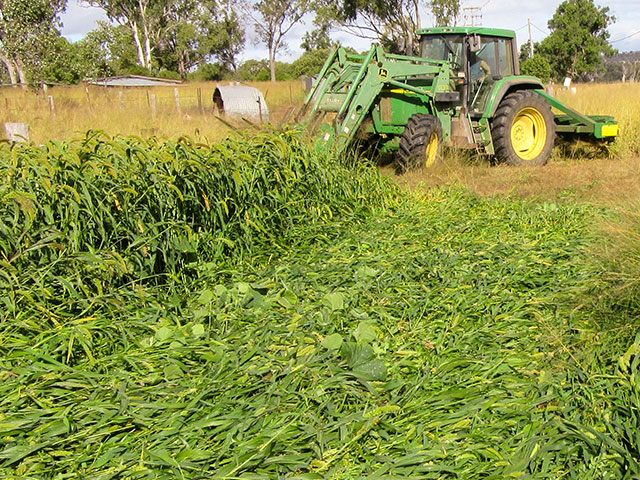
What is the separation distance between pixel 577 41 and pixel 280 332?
155ft

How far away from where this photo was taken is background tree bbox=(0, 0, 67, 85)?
3575 centimetres

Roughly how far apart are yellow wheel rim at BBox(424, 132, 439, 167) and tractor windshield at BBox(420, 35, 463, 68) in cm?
135

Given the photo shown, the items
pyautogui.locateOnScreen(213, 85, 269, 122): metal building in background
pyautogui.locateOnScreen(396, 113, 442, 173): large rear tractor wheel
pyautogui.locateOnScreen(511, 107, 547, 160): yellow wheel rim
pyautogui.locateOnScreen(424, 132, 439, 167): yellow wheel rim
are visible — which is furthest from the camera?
pyautogui.locateOnScreen(213, 85, 269, 122): metal building in background

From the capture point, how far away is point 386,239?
4.46 metres

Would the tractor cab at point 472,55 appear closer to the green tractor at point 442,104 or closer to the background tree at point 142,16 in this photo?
the green tractor at point 442,104

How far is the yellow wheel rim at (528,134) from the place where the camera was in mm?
9242

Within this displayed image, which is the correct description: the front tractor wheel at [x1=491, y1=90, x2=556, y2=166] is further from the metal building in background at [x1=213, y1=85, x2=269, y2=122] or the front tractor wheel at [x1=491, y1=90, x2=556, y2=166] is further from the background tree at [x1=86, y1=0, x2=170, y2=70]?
the background tree at [x1=86, y1=0, x2=170, y2=70]

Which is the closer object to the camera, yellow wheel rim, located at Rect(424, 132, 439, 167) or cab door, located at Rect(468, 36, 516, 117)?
yellow wheel rim, located at Rect(424, 132, 439, 167)

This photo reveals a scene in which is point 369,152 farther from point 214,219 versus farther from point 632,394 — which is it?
point 632,394

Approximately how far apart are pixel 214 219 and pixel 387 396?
6.75ft

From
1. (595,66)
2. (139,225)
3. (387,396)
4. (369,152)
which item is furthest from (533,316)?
(595,66)

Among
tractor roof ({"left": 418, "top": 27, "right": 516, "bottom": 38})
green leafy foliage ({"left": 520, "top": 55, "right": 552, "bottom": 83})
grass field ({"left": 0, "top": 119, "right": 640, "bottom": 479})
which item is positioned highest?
green leafy foliage ({"left": 520, "top": 55, "right": 552, "bottom": 83})

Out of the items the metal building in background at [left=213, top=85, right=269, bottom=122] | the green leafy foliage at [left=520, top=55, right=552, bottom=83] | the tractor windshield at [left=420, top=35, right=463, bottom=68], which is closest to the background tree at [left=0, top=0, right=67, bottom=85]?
the metal building in background at [left=213, top=85, right=269, bottom=122]

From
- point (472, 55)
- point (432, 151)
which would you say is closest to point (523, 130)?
point (472, 55)
